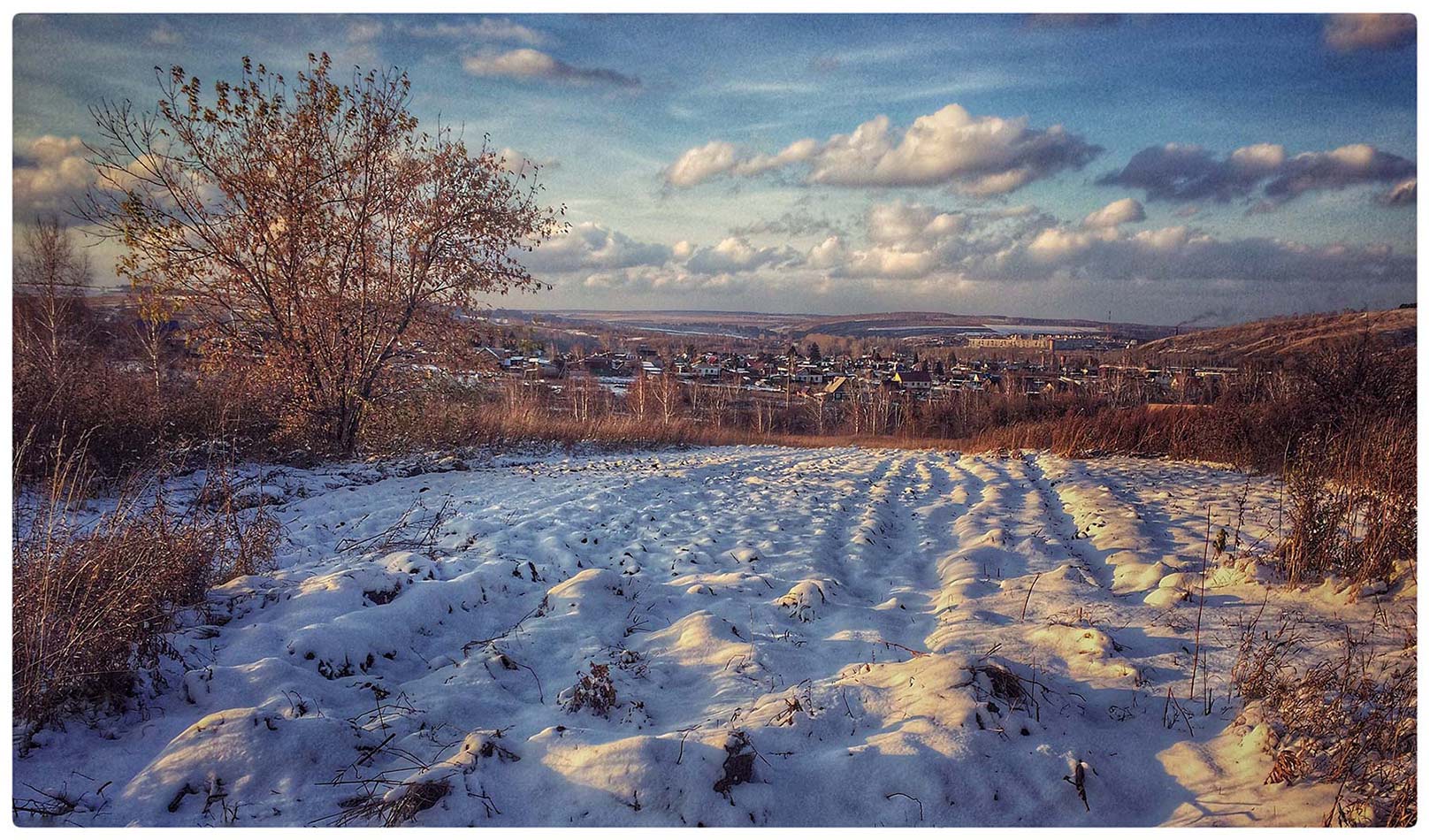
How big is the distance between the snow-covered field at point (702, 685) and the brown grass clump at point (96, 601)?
0.17m

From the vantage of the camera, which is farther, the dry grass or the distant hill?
the distant hill

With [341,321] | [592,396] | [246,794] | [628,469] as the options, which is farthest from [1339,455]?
[592,396]

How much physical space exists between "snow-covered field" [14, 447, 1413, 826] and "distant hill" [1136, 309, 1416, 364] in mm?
1798

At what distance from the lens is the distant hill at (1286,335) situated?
456 cm

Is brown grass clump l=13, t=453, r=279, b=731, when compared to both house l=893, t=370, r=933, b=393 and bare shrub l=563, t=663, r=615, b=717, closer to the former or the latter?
bare shrub l=563, t=663, r=615, b=717

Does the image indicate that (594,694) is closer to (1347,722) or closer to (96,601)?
(96,601)

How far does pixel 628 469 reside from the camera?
10789mm

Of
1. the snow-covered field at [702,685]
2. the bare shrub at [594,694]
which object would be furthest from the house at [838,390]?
the bare shrub at [594,694]

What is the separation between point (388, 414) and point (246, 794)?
384 inches

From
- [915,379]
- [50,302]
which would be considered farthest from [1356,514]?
[915,379]

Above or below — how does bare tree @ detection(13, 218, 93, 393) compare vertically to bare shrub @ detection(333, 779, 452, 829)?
above

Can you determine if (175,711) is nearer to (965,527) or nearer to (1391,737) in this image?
(1391,737)

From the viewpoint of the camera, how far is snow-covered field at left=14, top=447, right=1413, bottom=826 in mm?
2381

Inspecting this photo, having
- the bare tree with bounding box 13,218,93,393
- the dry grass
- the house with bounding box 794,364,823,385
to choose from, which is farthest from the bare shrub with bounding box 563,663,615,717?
the house with bounding box 794,364,823,385
